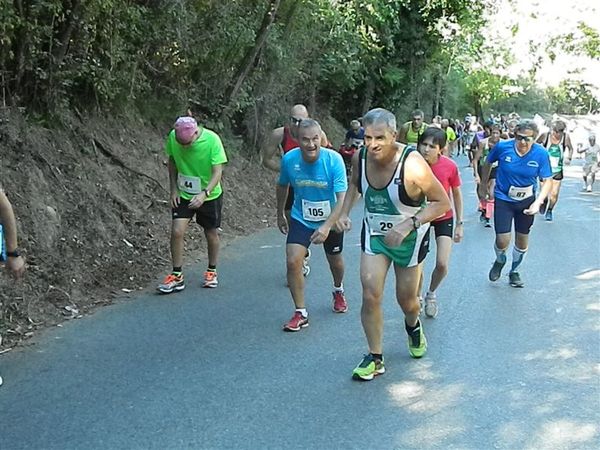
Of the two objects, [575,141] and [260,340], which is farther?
[575,141]

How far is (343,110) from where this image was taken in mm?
26156

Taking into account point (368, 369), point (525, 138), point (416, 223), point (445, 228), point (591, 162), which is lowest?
point (368, 369)

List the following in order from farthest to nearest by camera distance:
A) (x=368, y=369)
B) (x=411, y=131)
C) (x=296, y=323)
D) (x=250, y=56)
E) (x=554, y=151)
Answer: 1. (x=250, y=56)
2. (x=554, y=151)
3. (x=411, y=131)
4. (x=296, y=323)
5. (x=368, y=369)

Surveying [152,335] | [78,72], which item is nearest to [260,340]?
[152,335]

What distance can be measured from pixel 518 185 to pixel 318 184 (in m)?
2.69

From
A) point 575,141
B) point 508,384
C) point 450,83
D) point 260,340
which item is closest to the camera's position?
point 508,384

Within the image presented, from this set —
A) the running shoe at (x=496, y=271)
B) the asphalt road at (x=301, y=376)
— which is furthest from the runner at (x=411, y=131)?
the asphalt road at (x=301, y=376)

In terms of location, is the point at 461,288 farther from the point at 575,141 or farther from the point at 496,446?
the point at 575,141

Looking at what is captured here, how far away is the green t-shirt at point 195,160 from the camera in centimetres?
790

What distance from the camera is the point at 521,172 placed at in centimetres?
841

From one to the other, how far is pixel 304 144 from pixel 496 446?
3.17 meters

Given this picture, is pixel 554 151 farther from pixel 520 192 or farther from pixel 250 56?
pixel 520 192

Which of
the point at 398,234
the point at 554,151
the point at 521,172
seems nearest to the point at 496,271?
the point at 521,172

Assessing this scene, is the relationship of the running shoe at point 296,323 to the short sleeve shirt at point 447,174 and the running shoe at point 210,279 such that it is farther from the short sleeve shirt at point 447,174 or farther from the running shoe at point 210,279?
the running shoe at point 210,279
